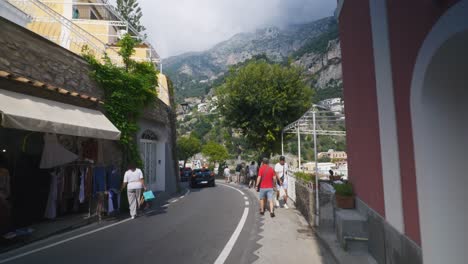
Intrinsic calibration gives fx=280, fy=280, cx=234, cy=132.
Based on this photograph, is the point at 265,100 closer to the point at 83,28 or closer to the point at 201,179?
the point at 201,179

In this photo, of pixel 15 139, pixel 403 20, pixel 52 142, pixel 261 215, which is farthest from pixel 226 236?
pixel 15 139

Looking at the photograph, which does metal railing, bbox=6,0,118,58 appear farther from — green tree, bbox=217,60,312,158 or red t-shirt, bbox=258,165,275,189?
green tree, bbox=217,60,312,158

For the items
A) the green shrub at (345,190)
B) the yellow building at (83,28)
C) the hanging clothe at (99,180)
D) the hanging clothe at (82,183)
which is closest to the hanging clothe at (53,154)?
the hanging clothe at (82,183)

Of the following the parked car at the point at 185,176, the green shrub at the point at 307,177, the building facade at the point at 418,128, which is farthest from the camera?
the parked car at the point at 185,176

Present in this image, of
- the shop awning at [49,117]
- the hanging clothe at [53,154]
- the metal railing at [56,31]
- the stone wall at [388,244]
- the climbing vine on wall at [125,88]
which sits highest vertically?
the metal railing at [56,31]

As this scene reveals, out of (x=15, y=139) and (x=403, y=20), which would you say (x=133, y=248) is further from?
(x=403, y=20)

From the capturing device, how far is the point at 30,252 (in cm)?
561

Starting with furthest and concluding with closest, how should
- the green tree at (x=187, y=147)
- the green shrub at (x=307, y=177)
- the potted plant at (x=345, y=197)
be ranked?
the green tree at (x=187, y=147) < the green shrub at (x=307, y=177) < the potted plant at (x=345, y=197)

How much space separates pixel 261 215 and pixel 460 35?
25.1ft

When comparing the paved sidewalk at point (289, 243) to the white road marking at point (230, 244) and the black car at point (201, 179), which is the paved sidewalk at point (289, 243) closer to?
the white road marking at point (230, 244)

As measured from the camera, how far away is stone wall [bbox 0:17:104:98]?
Result: 701cm

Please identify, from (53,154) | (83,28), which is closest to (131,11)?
(83,28)

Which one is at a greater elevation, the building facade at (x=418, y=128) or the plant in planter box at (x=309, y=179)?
the building facade at (x=418, y=128)

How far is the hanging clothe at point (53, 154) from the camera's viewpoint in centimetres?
805
